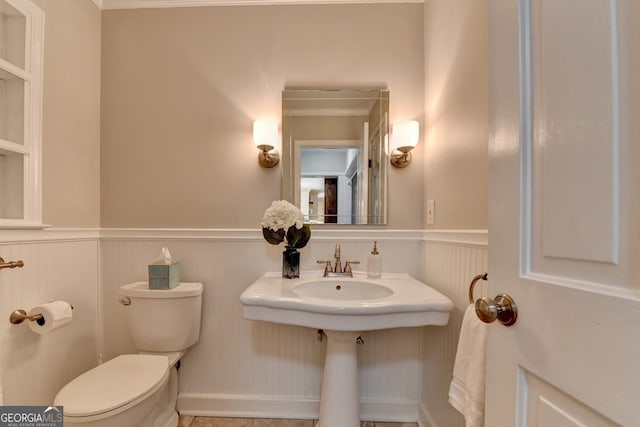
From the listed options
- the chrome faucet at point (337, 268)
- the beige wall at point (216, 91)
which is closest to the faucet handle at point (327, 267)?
the chrome faucet at point (337, 268)

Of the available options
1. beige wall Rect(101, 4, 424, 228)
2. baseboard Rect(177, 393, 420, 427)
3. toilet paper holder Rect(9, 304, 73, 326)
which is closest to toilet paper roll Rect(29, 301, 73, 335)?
toilet paper holder Rect(9, 304, 73, 326)

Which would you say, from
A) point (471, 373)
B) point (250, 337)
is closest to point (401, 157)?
point (471, 373)

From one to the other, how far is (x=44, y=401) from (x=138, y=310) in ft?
1.63

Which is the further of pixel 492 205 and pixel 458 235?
pixel 458 235

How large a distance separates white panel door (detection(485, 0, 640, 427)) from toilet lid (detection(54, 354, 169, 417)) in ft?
3.86

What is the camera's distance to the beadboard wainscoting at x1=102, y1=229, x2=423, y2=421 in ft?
4.68

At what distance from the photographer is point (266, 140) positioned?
1389 millimetres

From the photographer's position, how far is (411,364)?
142 centimetres

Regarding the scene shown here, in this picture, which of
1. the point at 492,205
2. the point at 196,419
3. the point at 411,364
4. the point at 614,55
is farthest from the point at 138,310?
the point at 614,55

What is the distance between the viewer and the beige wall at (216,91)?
1450 millimetres

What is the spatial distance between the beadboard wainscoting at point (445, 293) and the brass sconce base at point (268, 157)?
909 mm

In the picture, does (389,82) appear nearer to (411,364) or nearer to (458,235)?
(458,235)

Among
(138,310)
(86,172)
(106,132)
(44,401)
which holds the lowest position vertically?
(44,401)

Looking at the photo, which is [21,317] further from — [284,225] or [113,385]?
[284,225]
